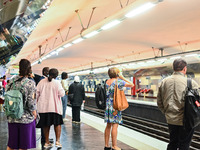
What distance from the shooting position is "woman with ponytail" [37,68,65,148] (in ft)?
15.7

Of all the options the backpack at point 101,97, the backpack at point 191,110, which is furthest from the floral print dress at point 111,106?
the backpack at point 191,110

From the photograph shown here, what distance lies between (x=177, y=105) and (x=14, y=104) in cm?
214

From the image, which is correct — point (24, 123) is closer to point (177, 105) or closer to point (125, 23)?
point (177, 105)

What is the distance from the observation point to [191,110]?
310 centimetres

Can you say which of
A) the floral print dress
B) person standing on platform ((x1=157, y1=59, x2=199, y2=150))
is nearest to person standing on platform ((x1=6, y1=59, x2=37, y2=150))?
the floral print dress

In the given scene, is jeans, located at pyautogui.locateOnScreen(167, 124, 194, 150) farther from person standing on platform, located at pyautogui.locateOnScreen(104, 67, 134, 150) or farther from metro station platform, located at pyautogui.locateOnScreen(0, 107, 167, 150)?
metro station platform, located at pyautogui.locateOnScreen(0, 107, 167, 150)

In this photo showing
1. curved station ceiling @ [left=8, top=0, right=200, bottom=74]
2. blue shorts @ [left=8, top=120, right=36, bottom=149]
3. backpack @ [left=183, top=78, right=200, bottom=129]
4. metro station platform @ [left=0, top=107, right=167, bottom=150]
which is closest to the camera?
backpack @ [left=183, top=78, right=200, bottom=129]

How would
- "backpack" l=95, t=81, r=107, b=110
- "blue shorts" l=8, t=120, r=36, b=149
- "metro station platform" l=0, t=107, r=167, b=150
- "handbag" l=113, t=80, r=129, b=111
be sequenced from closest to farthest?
"blue shorts" l=8, t=120, r=36, b=149 < "handbag" l=113, t=80, r=129, b=111 < "backpack" l=95, t=81, r=107, b=110 < "metro station platform" l=0, t=107, r=167, b=150

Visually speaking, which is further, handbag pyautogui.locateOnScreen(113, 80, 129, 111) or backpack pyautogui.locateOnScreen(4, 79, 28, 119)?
handbag pyautogui.locateOnScreen(113, 80, 129, 111)

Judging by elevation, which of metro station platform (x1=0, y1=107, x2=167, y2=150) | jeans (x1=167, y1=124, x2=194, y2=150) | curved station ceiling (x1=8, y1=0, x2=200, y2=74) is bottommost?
metro station platform (x1=0, y1=107, x2=167, y2=150)

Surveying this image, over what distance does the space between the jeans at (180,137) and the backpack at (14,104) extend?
2040 mm

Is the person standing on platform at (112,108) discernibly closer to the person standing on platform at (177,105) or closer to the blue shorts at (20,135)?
the person standing on platform at (177,105)

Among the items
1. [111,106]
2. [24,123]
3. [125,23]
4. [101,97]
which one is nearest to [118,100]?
[111,106]

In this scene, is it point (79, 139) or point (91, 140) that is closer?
point (91, 140)
